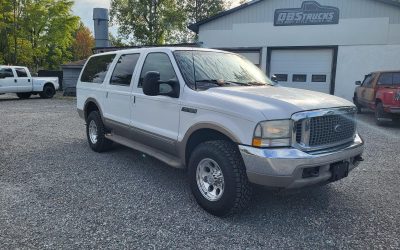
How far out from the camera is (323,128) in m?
3.58

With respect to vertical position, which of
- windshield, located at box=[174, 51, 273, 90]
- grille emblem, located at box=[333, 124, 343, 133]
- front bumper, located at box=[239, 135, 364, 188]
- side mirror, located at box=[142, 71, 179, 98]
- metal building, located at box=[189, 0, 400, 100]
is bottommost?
front bumper, located at box=[239, 135, 364, 188]

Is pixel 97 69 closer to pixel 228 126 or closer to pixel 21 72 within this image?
pixel 228 126

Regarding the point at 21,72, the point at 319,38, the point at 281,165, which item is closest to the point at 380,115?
the point at 319,38

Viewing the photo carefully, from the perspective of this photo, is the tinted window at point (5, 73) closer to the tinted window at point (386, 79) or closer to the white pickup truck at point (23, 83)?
the white pickup truck at point (23, 83)

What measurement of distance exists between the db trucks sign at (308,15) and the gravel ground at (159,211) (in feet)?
39.4

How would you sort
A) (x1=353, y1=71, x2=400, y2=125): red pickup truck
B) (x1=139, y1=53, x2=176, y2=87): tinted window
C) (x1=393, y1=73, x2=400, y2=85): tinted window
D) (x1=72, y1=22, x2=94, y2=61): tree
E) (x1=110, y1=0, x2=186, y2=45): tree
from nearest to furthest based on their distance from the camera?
(x1=139, y1=53, x2=176, y2=87): tinted window, (x1=353, y1=71, x2=400, y2=125): red pickup truck, (x1=393, y1=73, x2=400, y2=85): tinted window, (x1=110, y1=0, x2=186, y2=45): tree, (x1=72, y1=22, x2=94, y2=61): tree

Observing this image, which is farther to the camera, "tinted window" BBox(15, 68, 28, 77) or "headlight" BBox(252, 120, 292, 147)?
"tinted window" BBox(15, 68, 28, 77)

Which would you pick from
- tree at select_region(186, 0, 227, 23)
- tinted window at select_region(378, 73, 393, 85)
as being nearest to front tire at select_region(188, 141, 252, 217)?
tinted window at select_region(378, 73, 393, 85)

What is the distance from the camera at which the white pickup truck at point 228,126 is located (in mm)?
3334

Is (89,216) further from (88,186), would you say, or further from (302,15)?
(302,15)

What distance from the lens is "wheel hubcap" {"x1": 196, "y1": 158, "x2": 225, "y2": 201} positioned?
3.78 meters

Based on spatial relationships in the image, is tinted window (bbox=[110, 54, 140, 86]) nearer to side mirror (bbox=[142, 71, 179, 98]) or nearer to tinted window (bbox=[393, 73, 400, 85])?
side mirror (bbox=[142, 71, 179, 98])

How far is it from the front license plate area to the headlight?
2.13 ft

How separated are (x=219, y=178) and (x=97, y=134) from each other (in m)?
3.43
